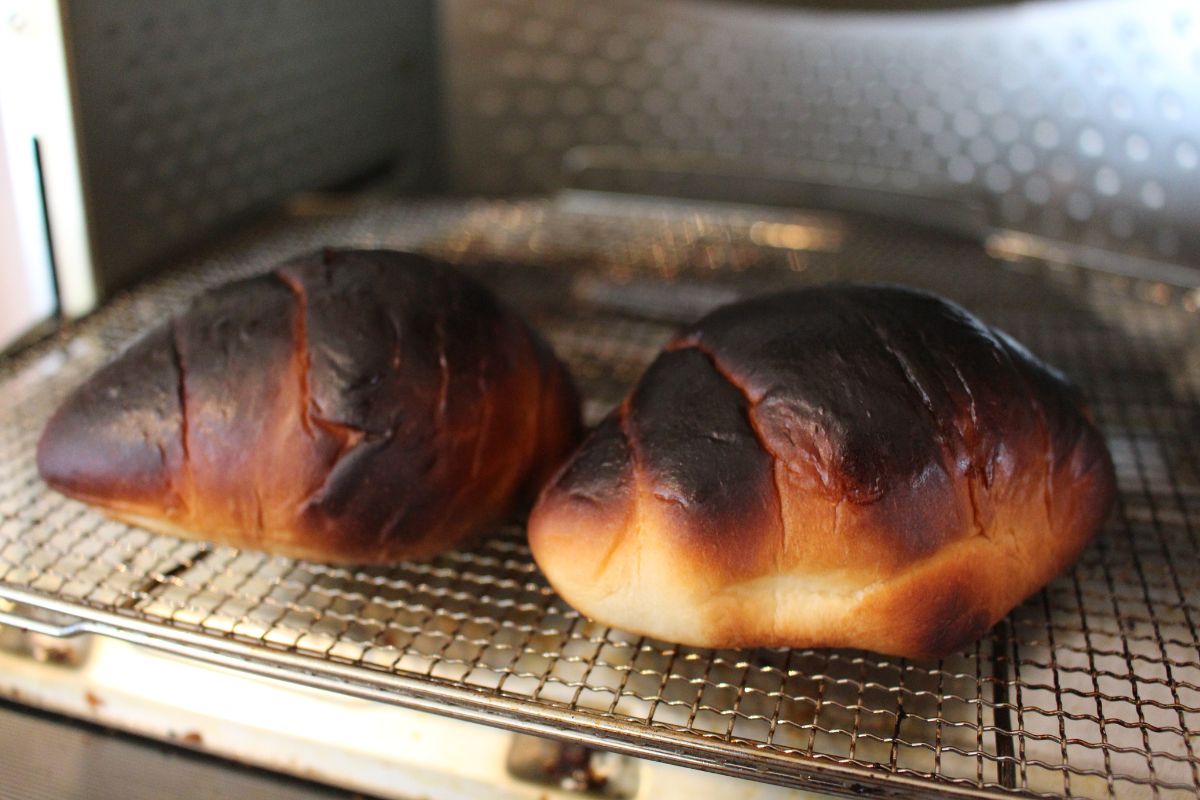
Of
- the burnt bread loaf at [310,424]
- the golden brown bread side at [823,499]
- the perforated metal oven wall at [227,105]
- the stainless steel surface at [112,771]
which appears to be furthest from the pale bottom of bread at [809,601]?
the perforated metal oven wall at [227,105]

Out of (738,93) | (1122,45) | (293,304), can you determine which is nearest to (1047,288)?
(1122,45)

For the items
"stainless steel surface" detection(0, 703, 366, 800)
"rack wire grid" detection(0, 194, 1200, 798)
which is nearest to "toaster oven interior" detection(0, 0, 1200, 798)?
"rack wire grid" detection(0, 194, 1200, 798)

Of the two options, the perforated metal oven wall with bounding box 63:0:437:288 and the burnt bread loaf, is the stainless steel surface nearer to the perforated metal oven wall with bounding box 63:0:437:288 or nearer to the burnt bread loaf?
the burnt bread loaf

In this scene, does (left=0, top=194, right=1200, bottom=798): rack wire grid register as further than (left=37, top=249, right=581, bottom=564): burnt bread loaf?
No

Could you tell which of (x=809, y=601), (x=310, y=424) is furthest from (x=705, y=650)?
(x=310, y=424)

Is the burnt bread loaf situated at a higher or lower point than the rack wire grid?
higher

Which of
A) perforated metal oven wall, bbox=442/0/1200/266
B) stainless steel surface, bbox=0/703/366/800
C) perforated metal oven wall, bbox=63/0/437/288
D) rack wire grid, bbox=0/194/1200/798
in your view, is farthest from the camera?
perforated metal oven wall, bbox=442/0/1200/266

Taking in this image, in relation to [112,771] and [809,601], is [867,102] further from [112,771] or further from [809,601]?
[112,771]

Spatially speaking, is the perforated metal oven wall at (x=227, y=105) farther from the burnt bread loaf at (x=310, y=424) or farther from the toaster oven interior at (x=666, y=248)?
the burnt bread loaf at (x=310, y=424)
